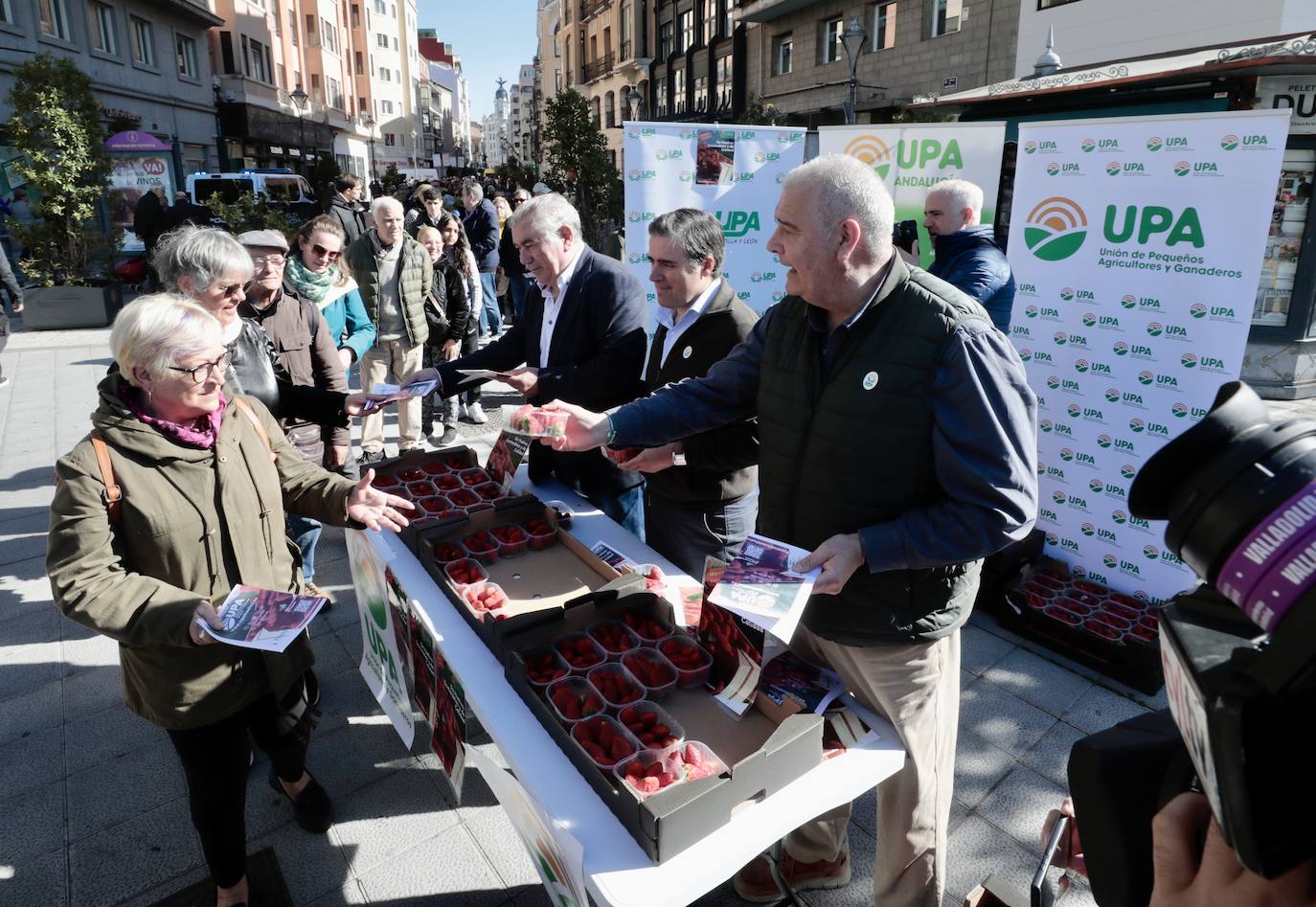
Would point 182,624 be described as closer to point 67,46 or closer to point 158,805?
point 158,805

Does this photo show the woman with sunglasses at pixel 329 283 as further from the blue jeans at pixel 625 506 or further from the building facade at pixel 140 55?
the building facade at pixel 140 55

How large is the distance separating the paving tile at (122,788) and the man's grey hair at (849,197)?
3103mm

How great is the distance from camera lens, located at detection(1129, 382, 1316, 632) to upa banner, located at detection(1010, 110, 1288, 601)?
312cm

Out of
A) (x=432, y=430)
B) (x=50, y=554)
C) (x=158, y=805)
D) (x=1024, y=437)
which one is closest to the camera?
(x=1024, y=437)

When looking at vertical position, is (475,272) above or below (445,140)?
below

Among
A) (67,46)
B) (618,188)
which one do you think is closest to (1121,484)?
(618,188)

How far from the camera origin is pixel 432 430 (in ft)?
23.7

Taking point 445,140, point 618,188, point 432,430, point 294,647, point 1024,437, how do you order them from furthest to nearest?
point 445,140 → point 618,188 → point 432,430 → point 294,647 → point 1024,437

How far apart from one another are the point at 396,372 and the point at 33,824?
13.0ft

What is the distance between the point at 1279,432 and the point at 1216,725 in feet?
0.97

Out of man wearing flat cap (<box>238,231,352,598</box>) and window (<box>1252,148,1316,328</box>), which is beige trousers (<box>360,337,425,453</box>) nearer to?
man wearing flat cap (<box>238,231,352,598</box>)

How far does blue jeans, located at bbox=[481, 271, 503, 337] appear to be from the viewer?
9711 mm

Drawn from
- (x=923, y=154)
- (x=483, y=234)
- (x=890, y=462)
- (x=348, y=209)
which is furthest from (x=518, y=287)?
(x=890, y=462)

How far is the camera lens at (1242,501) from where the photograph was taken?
683 mm
